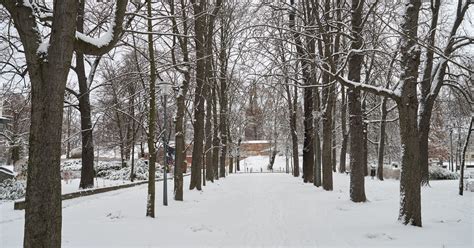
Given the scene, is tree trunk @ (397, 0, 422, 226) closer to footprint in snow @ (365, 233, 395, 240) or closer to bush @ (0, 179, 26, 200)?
footprint in snow @ (365, 233, 395, 240)

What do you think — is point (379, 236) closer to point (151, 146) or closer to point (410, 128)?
point (410, 128)

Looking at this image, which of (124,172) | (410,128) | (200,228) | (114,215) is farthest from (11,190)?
(124,172)

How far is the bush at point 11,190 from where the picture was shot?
47.9 ft

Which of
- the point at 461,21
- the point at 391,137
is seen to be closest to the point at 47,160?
the point at 461,21

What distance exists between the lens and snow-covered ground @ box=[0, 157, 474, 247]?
709cm

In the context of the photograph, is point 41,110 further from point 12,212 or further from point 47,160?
point 12,212

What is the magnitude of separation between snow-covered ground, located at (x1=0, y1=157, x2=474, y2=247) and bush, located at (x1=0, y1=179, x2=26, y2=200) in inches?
71.5

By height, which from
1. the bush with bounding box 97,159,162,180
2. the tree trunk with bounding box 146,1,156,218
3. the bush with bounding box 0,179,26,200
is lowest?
the bush with bounding box 97,159,162,180

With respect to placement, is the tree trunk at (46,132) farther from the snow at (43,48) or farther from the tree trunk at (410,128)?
the tree trunk at (410,128)

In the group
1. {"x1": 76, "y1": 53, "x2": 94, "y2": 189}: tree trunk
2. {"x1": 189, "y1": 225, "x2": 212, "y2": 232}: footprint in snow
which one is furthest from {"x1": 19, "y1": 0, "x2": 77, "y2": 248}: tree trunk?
{"x1": 76, "y1": 53, "x2": 94, "y2": 189}: tree trunk

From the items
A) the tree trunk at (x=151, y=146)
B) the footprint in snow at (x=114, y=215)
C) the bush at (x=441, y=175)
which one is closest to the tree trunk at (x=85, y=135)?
the footprint in snow at (x=114, y=215)

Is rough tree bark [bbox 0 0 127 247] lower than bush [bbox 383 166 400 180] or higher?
higher

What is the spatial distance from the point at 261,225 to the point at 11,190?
10.7 meters

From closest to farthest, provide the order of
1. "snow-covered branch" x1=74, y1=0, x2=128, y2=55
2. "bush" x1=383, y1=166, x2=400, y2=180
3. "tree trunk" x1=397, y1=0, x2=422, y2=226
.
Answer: "snow-covered branch" x1=74, y1=0, x2=128, y2=55 < "tree trunk" x1=397, y1=0, x2=422, y2=226 < "bush" x1=383, y1=166, x2=400, y2=180
